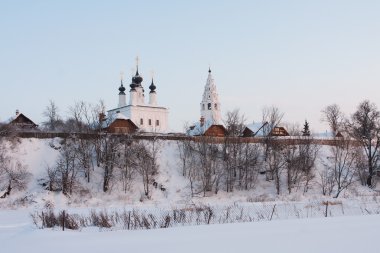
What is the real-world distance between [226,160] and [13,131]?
20888 millimetres

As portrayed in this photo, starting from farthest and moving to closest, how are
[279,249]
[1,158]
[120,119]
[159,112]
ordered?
1. [159,112]
2. [120,119]
3. [1,158]
4. [279,249]

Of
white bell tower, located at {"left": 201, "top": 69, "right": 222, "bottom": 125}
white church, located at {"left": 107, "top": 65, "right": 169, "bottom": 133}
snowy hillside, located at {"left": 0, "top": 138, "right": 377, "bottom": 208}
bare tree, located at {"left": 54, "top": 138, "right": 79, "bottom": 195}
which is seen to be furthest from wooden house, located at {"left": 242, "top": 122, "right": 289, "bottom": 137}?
bare tree, located at {"left": 54, "top": 138, "right": 79, "bottom": 195}

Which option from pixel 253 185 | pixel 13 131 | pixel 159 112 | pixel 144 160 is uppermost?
pixel 159 112

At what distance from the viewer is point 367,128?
46500 millimetres

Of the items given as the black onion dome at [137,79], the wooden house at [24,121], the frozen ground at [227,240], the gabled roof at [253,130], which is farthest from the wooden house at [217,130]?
the frozen ground at [227,240]

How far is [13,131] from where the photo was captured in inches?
1563

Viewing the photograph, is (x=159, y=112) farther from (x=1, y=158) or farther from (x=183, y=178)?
(x=1, y=158)

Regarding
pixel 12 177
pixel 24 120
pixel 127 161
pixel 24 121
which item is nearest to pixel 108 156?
pixel 127 161

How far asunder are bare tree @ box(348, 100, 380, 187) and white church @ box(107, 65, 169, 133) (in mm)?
28638

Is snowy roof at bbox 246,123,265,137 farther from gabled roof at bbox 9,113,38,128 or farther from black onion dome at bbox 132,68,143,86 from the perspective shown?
gabled roof at bbox 9,113,38,128

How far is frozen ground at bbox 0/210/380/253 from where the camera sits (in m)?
10.0

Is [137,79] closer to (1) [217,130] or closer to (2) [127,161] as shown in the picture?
(1) [217,130]

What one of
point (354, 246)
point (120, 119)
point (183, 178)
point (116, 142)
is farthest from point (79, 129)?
point (354, 246)

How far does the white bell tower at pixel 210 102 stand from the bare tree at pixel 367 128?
23.0 m
